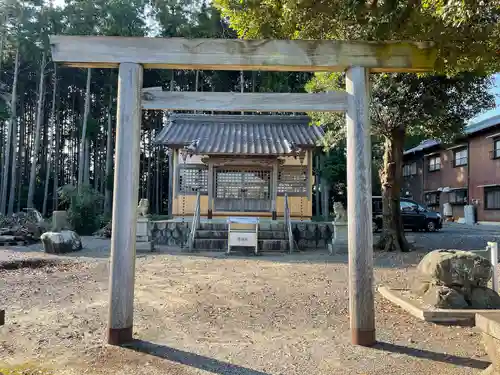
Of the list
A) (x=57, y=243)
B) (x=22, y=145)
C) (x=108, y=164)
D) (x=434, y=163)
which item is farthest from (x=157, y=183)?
(x=434, y=163)

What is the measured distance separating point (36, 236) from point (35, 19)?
1492 centimetres

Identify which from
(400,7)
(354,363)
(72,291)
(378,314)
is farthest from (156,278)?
(400,7)

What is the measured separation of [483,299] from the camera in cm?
502

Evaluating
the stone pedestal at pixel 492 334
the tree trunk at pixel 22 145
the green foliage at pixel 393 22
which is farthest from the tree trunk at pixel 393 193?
the tree trunk at pixel 22 145

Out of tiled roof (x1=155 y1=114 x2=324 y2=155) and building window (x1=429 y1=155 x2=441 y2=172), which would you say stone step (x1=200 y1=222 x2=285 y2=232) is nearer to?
tiled roof (x1=155 y1=114 x2=324 y2=155)

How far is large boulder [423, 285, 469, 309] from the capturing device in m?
4.93

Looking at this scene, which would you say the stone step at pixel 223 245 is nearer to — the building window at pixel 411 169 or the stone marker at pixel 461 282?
the stone marker at pixel 461 282

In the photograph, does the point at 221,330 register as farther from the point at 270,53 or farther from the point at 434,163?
the point at 434,163

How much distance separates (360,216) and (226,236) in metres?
8.97

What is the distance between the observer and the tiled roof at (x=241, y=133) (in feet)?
47.6

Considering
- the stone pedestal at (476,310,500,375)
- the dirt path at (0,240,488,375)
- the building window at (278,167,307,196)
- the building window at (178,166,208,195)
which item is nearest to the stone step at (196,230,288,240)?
the building window at (278,167,307,196)

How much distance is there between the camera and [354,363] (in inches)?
138

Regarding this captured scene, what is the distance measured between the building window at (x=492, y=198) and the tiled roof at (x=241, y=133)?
13.3 metres

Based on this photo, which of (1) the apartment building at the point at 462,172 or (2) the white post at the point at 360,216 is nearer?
(2) the white post at the point at 360,216
